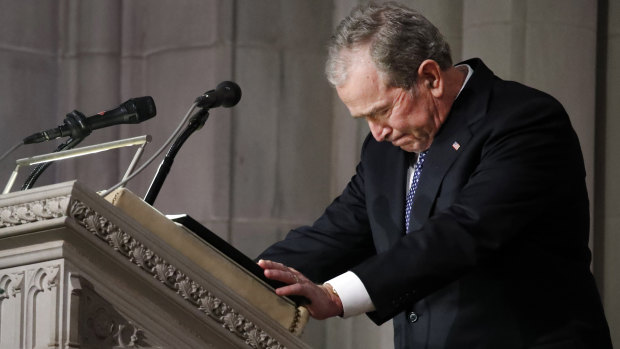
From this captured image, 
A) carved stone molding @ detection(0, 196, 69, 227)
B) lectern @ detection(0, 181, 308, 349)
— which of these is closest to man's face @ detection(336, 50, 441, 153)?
lectern @ detection(0, 181, 308, 349)

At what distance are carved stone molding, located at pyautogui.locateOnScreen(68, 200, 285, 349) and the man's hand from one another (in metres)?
0.17

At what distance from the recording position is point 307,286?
9.44 ft

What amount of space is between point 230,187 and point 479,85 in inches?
109

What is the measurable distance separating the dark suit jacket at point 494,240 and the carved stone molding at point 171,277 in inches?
21.6

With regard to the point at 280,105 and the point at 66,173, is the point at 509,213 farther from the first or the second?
the point at 66,173

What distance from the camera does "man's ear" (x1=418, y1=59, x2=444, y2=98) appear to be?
342 centimetres

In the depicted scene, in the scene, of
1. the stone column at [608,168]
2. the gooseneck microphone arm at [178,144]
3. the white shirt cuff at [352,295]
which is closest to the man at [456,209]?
the white shirt cuff at [352,295]

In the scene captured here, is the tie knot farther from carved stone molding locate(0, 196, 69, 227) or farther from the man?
carved stone molding locate(0, 196, 69, 227)

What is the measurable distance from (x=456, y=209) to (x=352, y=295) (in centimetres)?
38

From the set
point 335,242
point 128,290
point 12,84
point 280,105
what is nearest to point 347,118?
point 280,105

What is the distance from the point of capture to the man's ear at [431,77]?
11.2ft

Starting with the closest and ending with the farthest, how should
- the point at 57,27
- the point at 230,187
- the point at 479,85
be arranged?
the point at 479,85 → the point at 230,187 → the point at 57,27

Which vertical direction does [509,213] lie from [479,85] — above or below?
below

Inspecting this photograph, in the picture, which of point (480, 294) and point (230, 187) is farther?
point (230, 187)
